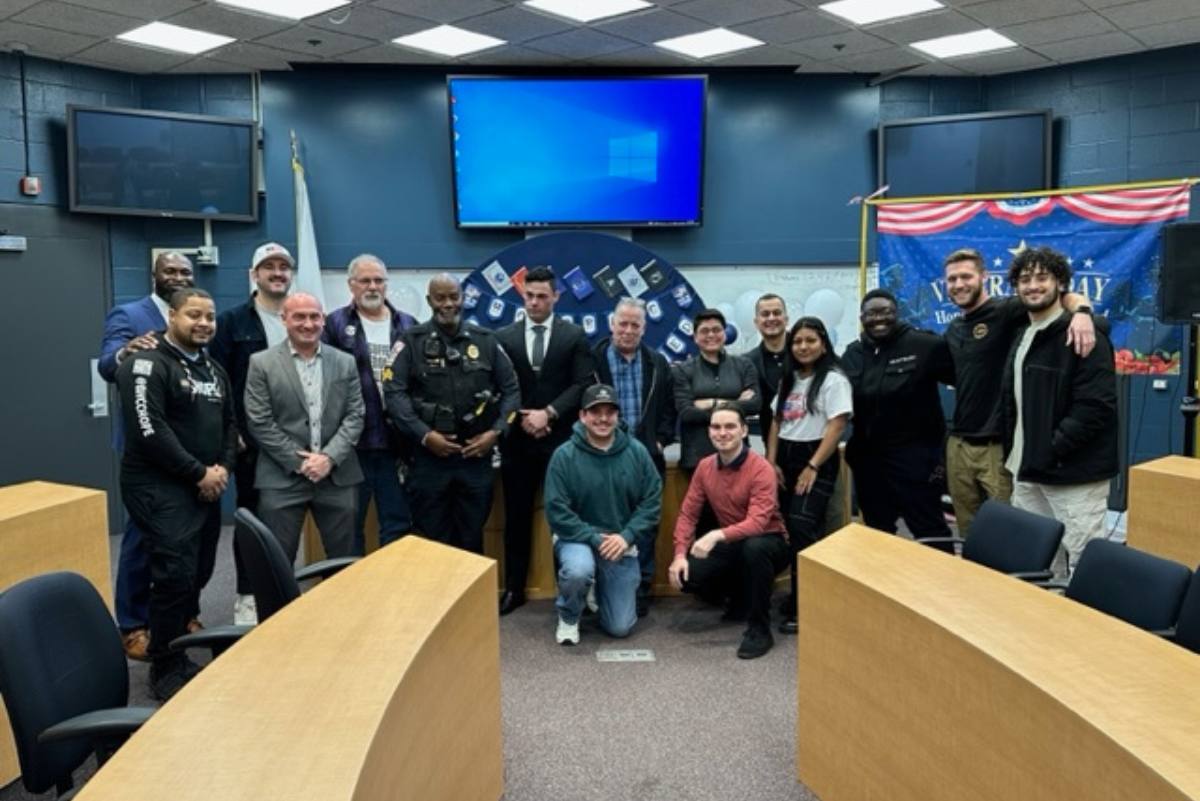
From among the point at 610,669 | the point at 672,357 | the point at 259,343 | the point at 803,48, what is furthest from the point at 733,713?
the point at 803,48

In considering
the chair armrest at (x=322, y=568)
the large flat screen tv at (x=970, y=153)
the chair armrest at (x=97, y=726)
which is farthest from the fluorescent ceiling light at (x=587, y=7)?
the chair armrest at (x=97, y=726)

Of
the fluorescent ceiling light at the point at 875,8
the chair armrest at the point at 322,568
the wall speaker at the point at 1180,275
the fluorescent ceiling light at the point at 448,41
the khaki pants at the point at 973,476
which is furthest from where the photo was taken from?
the fluorescent ceiling light at the point at 448,41

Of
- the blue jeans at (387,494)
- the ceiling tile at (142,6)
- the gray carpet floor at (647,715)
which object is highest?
the ceiling tile at (142,6)

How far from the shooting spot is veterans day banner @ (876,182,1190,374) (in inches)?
207

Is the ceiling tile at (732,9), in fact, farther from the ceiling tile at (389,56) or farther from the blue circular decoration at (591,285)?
the ceiling tile at (389,56)

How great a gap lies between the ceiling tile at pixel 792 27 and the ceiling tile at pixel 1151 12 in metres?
1.57

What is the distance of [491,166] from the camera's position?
6316 millimetres

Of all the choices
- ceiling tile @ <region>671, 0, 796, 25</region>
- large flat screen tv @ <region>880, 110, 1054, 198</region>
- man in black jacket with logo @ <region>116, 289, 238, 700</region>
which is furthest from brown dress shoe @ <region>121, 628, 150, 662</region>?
large flat screen tv @ <region>880, 110, 1054, 198</region>

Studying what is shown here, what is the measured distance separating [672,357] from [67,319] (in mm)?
4104

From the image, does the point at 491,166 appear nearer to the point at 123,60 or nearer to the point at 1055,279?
the point at 123,60

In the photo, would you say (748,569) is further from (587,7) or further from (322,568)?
(587,7)

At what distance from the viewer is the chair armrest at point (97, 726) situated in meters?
1.72

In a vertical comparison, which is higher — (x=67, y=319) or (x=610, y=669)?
(x=67, y=319)

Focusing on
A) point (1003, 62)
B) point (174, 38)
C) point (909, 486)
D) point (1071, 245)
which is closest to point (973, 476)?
point (909, 486)
